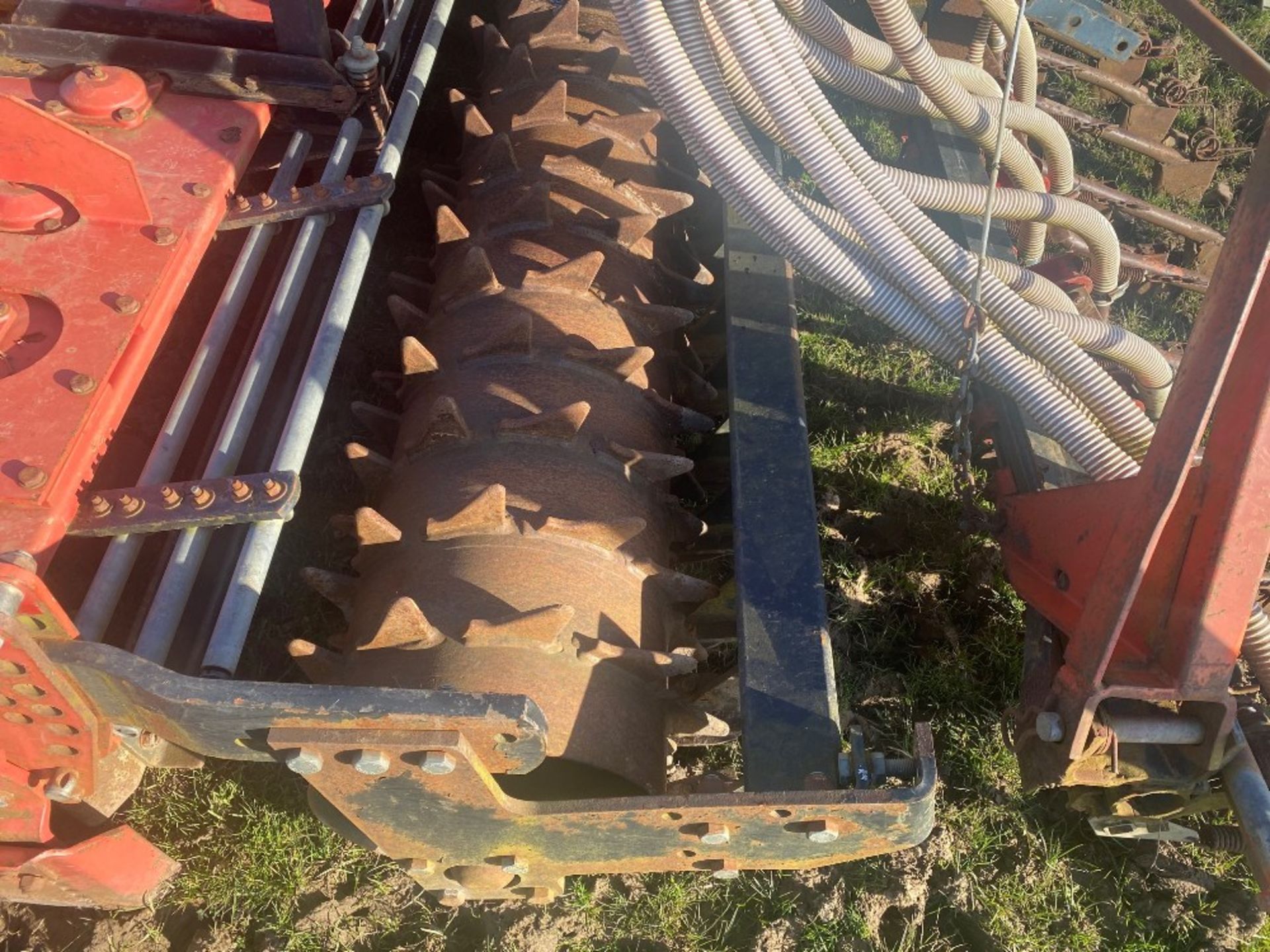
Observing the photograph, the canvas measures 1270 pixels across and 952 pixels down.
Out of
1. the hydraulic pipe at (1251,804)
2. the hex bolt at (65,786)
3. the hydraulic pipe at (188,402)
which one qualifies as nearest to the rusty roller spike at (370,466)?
the hydraulic pipe at (188,402)

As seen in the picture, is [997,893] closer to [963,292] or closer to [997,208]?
[963,292]

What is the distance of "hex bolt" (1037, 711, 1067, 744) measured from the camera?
2.13 m

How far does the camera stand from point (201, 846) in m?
2.71

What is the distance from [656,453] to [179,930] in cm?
171

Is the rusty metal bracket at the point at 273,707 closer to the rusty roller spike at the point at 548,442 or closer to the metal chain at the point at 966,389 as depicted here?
the rusty roller spike at the point at 548,442

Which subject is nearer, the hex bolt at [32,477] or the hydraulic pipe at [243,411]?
the hex bolt at [32,477]

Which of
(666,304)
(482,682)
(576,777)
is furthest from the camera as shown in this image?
(666,304)

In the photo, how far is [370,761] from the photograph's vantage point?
170 cm

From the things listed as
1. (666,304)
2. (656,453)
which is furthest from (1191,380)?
(666,304)

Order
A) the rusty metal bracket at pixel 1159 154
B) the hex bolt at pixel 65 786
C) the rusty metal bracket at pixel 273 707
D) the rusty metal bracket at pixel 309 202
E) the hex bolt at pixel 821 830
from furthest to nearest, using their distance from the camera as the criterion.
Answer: the rusty metal bracket at pixel 1159 154, the rusty metal bracket at pixel 309 202, the hex bolt at pixel 65 786, the hex bolt at pixel 821 830, the rusty metal bracket at pixel 273 707

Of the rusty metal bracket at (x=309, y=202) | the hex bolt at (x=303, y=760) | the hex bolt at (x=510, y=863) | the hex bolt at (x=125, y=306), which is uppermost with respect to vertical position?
the rusty metal bracket at (x=309, y=202)

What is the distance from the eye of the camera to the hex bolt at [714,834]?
6.02ft

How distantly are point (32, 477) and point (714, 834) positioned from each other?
4.55ft

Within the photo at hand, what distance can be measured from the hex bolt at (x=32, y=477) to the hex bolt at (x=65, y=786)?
60 cm
